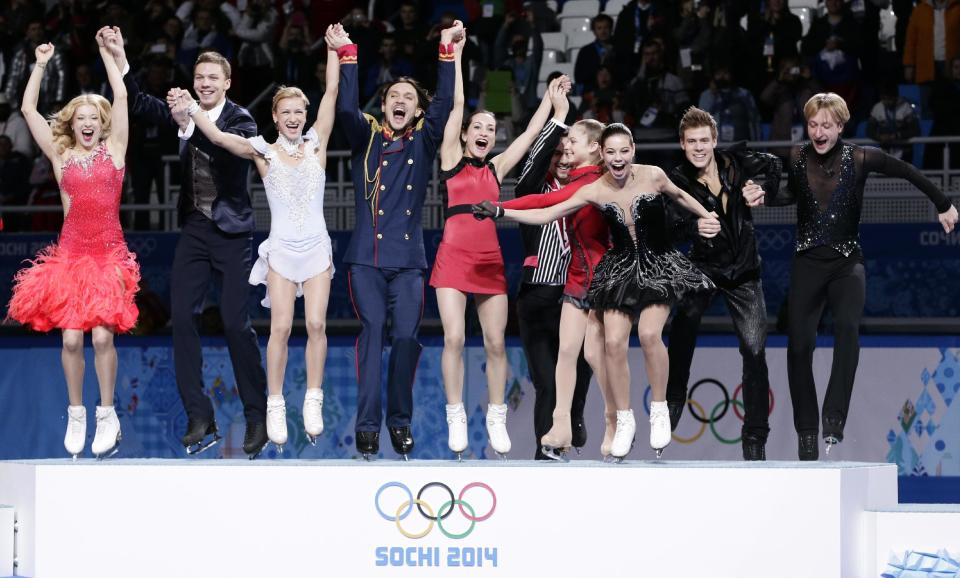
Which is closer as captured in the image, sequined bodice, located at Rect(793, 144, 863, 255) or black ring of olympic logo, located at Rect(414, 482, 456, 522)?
black ring of olympic logo, located at Rect(414, 482, 456, 522)

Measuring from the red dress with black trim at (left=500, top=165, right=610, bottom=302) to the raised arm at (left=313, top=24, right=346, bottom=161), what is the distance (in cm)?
102

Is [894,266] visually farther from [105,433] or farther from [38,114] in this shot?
[38,114]

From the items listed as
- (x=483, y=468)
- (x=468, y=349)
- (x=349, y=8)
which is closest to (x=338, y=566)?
(x=483, y=468)

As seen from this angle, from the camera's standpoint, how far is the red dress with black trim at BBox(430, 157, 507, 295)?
22.2ft

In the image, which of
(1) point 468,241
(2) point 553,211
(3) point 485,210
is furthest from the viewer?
(1) point 468,241

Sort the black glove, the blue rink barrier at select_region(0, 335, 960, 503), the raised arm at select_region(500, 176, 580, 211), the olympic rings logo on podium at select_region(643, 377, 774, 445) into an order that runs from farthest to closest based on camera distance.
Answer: the olympic rings logo on podium at select_region(643, 377, 774, 445)
the blue rink barrier at select_region(0, 335, 960, 503)
the raised arm at select_region(500, 176, 580, 211)
the black glove

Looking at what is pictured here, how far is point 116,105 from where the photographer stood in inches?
276

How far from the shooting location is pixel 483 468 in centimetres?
637

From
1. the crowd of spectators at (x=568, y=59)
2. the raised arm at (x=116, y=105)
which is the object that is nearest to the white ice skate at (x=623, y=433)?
the raised arm at (x=116, y=105)

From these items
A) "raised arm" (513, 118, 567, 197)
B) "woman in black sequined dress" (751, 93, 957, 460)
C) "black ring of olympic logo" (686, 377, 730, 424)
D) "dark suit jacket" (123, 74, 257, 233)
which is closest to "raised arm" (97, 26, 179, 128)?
"dark suit jacket" (123, 74, 257, 233)

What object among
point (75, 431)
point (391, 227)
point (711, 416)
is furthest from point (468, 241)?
point (711, 416)

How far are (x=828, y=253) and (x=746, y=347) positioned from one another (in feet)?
1.93

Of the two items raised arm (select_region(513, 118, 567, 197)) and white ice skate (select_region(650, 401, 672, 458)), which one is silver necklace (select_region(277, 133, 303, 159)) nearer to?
raised arm (select_region(513, 118, 567, 197))

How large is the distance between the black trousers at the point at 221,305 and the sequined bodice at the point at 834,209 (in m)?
2.66
